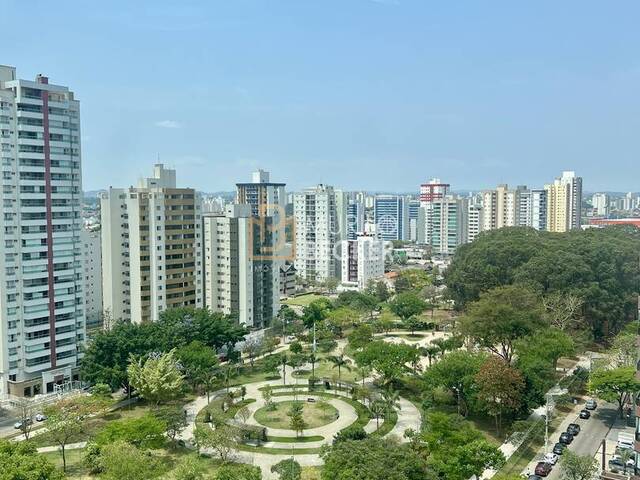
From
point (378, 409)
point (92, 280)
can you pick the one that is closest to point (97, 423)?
point (378, 409)

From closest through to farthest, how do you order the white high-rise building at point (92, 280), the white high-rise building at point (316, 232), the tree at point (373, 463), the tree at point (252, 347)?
the tree at point (373, 463)
the tree at point (252, 347)
the white high-rise building at point (92, 280)
the white high-rise building at point (316, 232)

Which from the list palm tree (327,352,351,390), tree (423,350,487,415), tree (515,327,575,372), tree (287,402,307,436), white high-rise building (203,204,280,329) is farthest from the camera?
white high-rise building (203,204,280,329)

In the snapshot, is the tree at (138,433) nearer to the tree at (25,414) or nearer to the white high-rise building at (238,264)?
the tree at (25,414)

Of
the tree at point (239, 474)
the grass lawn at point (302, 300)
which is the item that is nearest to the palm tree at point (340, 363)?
the tree at point (239, 474)

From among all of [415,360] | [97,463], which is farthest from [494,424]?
[97,463]

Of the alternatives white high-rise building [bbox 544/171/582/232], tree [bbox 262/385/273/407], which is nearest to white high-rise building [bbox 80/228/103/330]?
tree [bbox 262/385/273/407]

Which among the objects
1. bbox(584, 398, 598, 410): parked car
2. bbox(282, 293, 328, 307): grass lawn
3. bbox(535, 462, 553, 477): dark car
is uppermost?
bbox(282, 293, 328, 307): grass lawn

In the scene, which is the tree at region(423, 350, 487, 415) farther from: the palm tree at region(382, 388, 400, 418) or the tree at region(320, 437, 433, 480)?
the tree at region(320, 437, 433, 480)
